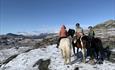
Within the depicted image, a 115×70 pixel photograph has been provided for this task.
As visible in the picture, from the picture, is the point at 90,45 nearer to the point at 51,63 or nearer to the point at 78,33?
the point at 78,33

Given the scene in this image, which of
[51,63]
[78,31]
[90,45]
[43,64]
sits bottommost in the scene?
[43,64]

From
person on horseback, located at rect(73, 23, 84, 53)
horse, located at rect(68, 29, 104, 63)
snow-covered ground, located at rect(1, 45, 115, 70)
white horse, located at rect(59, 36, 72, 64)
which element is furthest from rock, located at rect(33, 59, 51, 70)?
person on horseback, located at rect(73, 23, 84, 53)

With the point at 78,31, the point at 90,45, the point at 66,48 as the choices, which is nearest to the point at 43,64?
the point at 66,48

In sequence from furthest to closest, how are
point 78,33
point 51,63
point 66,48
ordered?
point 51,63 < point 78,33 < point 66,48

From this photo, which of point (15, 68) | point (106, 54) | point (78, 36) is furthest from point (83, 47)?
point (15, 68)

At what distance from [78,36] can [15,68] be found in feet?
26.2

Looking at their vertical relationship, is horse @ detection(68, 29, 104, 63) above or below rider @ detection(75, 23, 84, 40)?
below

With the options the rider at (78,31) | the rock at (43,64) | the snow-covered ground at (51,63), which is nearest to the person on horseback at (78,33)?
the rider at (78,31)

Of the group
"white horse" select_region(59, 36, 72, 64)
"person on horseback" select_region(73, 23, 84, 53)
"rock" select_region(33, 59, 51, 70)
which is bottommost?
"rock" select_region(33, 59, 51, 70)

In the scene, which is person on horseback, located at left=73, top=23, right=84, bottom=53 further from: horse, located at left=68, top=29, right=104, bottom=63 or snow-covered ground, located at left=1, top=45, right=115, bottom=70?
snow-covered ground, located at left=1, top=45, right=115, bottom=70

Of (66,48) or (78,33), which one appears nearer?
(66,48)

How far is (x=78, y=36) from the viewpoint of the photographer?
78.7 feet

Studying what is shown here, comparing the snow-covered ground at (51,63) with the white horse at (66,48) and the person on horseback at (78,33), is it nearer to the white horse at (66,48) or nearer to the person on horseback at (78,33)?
the white horse at (66,48)

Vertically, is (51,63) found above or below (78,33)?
below
